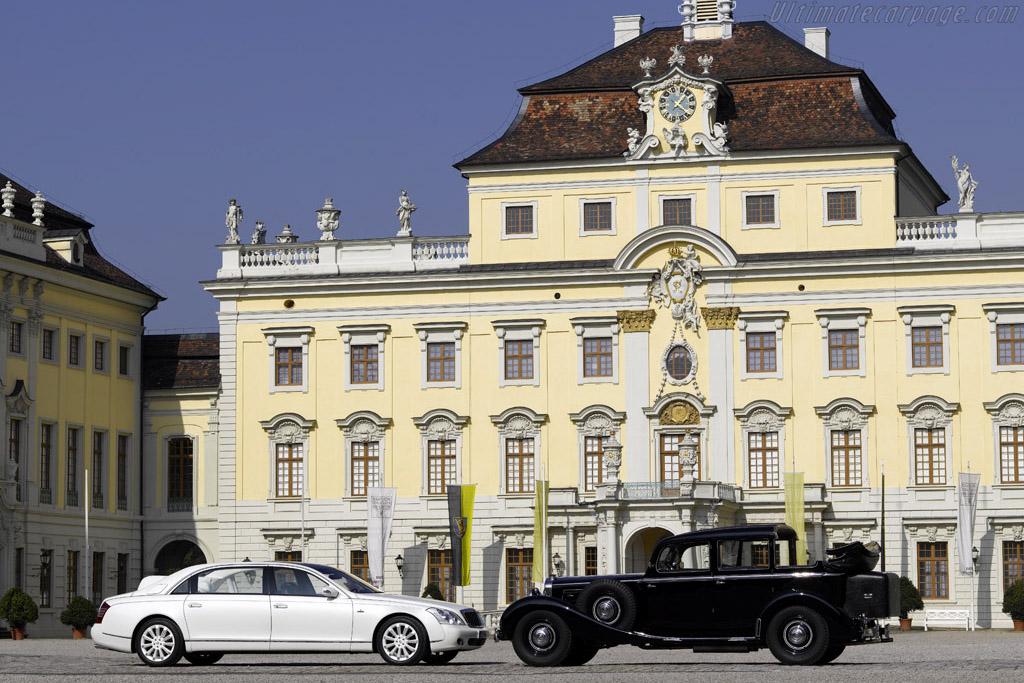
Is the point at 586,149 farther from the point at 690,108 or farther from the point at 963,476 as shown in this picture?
the point at 963,476

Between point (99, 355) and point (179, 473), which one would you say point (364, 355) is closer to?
point (179, 473)

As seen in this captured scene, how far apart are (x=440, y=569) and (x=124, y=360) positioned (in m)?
11.6

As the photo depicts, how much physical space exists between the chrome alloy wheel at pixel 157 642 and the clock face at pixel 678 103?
108 ft

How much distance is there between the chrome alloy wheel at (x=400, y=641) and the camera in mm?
26672

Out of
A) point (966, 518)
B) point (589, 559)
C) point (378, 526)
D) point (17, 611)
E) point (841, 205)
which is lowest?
point (17, 611)

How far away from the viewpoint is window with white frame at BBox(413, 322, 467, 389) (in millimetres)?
57719

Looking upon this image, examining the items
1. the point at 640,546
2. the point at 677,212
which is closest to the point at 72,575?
the point at 640,546

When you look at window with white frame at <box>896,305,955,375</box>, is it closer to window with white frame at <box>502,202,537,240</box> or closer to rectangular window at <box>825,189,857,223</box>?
rectangular window at <box>825,189,857,223</box>

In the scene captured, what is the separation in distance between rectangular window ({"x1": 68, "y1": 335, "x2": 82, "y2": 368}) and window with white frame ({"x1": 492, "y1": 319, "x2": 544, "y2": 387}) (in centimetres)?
1196

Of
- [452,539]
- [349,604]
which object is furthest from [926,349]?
[349,604]

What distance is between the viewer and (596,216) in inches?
2264

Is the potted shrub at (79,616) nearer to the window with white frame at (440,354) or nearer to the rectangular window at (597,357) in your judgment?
the window with white frame at (440,354)

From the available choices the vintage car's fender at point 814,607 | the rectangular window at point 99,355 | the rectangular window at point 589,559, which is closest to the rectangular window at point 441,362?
the rectangular window at point 589,559

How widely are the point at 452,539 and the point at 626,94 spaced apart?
1474 cm
